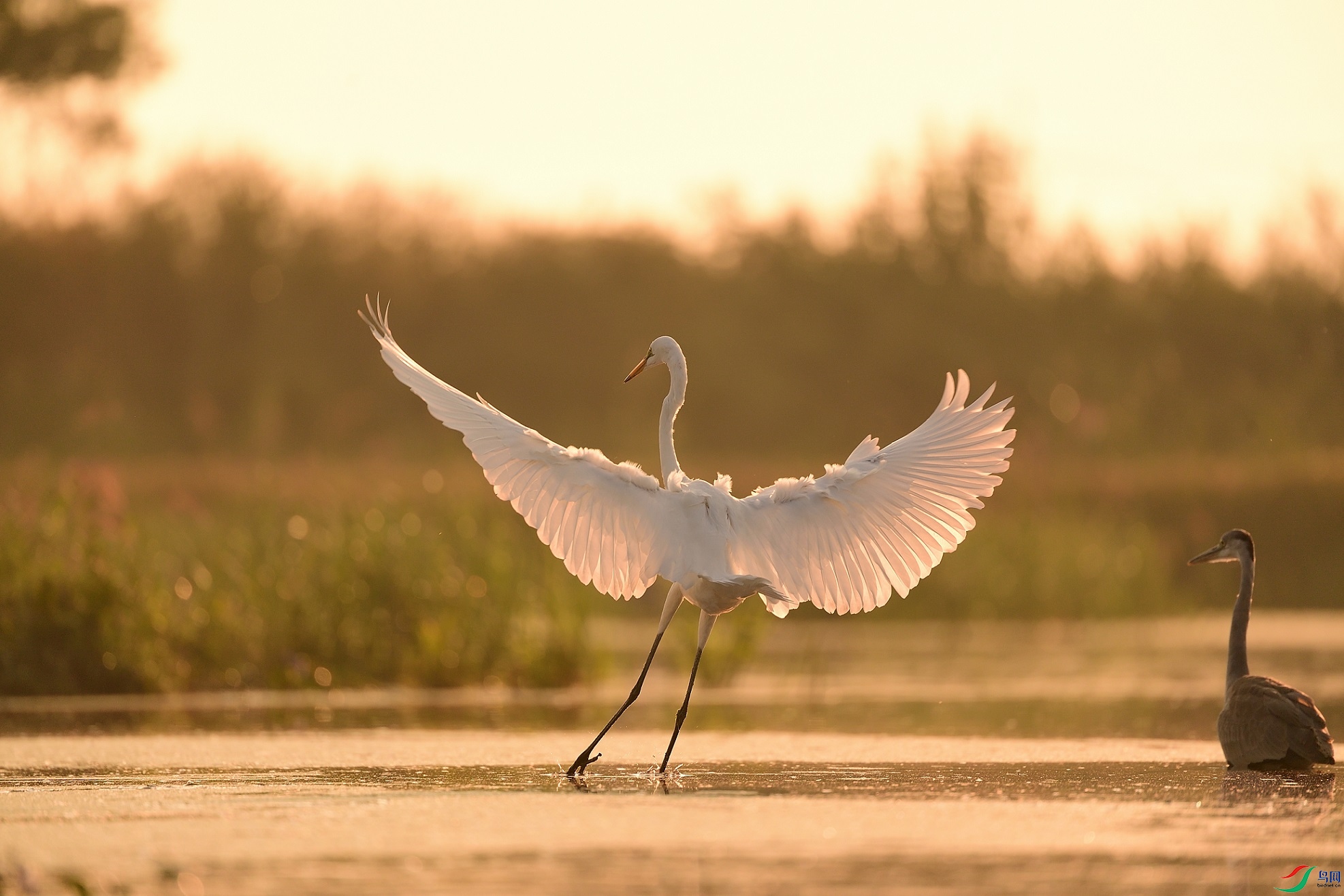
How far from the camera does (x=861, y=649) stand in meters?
17.0

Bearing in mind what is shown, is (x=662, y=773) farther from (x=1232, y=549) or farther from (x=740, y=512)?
(x=1232, y=549)

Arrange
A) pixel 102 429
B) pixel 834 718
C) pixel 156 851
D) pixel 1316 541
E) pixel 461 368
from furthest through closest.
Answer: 1. pixel 461 368
2. pixel 102 429
3. pixel 1316 541
4. pixel 834 718
5. pixel 156 851

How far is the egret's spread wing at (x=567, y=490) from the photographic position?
9.02m

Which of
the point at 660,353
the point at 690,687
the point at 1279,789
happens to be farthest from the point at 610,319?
the point at 1279,789

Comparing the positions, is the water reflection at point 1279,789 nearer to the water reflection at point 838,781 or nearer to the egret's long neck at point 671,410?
the water reflection at point 838,781

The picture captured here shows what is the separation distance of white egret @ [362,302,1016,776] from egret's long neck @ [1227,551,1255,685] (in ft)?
5.21

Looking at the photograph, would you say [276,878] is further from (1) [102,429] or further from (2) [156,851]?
(1) [102,429]

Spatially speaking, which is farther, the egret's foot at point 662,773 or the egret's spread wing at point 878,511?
the egret's spread wing at point 878,511

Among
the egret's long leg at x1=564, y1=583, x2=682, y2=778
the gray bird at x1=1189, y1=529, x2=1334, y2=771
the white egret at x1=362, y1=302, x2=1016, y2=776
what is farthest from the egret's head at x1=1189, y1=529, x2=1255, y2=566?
the egret's long leg at x1=564, y1=583, x2=682, y2=778

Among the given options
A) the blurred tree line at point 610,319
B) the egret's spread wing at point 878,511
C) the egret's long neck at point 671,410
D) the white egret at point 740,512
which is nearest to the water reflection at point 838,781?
the white egret at point 740,512

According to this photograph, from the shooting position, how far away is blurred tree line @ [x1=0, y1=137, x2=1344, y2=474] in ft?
99.8

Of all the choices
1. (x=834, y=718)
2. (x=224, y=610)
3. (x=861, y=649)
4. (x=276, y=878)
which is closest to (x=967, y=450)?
(x=834, y=718)

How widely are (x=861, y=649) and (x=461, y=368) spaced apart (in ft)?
59.5

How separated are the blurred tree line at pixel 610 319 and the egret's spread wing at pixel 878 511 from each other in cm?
1841
